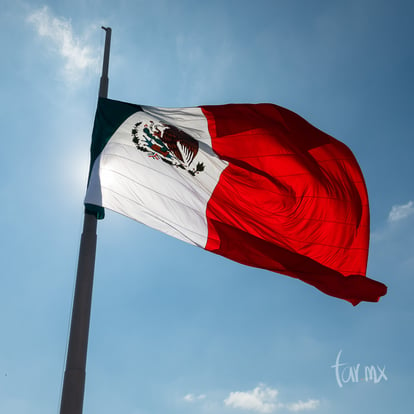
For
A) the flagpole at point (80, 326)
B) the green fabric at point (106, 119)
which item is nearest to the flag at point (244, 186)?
the green fabric at point (106, 119)

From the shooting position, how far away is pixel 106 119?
9148mm

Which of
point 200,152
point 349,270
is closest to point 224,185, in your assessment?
point 200,152

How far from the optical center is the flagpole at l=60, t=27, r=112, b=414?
6180mm

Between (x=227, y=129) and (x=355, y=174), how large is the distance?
341 cm

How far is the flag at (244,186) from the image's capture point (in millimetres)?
8750

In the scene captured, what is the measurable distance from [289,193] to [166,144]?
10.5ft

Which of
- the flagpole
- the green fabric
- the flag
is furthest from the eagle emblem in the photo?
the flagpole

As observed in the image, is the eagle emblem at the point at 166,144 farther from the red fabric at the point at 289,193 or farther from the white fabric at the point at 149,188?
the red fabric at the point at 289,193

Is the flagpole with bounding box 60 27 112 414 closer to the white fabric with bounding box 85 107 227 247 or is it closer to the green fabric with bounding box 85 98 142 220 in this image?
the white fabric with bounding box 85 107 227 247

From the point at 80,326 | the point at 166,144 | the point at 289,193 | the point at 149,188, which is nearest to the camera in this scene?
the point at 80,326

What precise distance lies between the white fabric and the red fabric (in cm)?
70

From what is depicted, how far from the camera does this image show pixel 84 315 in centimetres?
664

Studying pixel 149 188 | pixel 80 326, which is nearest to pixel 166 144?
pixel 149 188

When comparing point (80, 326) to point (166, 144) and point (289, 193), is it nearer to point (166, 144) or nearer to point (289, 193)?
point (166, 144)
